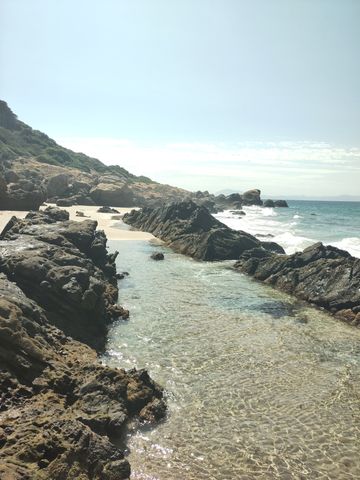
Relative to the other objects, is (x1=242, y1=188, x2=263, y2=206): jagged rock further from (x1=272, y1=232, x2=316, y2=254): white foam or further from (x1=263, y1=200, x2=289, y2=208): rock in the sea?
(x1=272, y1=232, x2=316, y2=254): white foam

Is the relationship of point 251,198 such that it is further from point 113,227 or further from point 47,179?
point 113,227

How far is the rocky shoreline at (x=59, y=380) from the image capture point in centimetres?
780

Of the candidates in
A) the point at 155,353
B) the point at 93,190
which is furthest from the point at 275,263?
the point at 93,190

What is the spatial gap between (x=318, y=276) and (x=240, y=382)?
1366 cm

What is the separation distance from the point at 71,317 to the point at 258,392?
740 cm

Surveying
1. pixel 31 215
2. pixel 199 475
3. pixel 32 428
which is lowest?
pixel 199 475

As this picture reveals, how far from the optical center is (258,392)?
1241 centimetres

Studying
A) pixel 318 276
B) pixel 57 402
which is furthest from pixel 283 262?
pixel 57 402

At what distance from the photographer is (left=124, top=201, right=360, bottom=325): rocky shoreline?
22344 millimetres

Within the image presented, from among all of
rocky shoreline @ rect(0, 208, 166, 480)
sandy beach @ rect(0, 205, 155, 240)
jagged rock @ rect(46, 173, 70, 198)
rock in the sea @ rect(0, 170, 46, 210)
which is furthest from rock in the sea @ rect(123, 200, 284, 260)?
jagged rock @ rect(46, 173, 70, 198)

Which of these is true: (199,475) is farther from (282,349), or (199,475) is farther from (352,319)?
(352,319)

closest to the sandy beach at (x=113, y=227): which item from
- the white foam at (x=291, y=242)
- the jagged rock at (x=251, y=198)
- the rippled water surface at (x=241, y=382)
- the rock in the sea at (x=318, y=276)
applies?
the white foam at (x=291, y=242)

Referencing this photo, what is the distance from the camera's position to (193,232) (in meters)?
42.5

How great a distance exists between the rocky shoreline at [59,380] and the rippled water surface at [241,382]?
2.59ft
